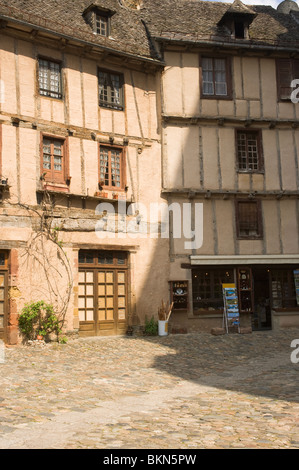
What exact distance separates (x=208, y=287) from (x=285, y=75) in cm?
780

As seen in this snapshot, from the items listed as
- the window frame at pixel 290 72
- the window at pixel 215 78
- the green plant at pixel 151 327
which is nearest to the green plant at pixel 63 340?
the green plant at pixel 151 327

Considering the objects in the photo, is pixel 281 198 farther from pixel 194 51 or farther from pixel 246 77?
pixel 194 51

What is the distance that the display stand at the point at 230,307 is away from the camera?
50.5 feet

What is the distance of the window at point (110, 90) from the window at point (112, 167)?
136 cm

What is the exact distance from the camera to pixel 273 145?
16859mm

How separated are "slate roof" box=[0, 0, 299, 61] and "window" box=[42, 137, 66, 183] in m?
3.00

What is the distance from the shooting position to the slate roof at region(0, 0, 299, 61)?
14188 millimetres

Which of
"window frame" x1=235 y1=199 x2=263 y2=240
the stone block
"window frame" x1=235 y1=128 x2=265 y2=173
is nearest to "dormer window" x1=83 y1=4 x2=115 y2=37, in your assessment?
"window frame" x1=235 y1=128 x2=265 y2=173

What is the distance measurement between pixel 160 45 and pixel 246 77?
3.10 m

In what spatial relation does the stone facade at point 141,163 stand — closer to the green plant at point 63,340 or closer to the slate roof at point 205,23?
the slate roof at point 205,23

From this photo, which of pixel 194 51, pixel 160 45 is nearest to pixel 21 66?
pixel 160 45

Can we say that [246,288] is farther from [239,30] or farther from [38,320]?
[239,30]

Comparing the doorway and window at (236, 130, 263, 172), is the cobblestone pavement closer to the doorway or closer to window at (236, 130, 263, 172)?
the doorway

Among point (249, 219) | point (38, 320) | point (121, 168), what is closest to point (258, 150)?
point (249, 219)
